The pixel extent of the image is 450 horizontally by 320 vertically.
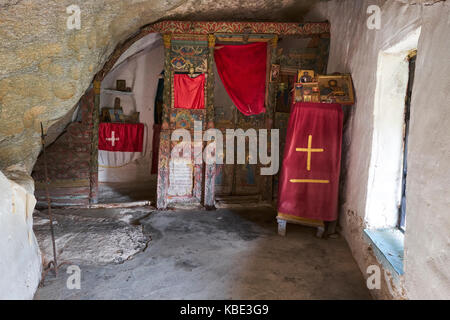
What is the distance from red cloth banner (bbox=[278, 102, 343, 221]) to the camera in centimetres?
345

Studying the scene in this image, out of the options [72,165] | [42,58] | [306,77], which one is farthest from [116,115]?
[306,77]

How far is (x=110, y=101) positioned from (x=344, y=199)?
537 cm

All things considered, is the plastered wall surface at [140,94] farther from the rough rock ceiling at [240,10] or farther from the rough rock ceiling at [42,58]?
the rough rock ceiling at [42,58]

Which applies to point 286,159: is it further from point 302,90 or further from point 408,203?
point 408,203

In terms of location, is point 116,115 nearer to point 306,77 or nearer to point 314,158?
point 306,77

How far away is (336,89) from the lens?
3.47 meters

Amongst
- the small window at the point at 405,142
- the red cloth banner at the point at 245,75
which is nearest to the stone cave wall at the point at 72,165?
the red cloth banner at the point at 245,75

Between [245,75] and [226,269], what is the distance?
3.18 metres

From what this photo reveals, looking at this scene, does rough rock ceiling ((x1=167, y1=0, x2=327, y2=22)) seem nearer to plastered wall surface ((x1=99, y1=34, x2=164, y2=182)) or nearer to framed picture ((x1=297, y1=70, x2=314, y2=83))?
framed picture ((x1=297, y1=70, x2=314, y2=83))

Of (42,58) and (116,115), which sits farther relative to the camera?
(116,115)

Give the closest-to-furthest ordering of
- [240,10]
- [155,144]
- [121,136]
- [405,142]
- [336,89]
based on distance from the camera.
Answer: [405,142]
[336,89]
[240,10]
[121,136]
[155,144]

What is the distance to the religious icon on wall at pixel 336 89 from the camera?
3.42 m

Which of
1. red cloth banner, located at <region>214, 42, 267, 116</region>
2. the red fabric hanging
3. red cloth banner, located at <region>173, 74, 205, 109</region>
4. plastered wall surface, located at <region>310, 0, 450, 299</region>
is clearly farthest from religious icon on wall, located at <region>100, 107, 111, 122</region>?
plastered wall surface, located at <region>310, 0, 450, 299</region>

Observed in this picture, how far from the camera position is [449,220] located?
1500 millimetres
